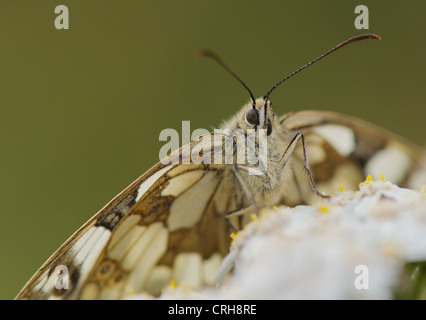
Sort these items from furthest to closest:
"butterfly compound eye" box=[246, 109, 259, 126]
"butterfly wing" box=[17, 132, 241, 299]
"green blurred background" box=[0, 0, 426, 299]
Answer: "green blurred background" box=[0, 0, 426, 299]
"butterfly compound eye" box=[246, 109, 259, 126]
"butterfly wing" box=[17, 132, 241, 299]

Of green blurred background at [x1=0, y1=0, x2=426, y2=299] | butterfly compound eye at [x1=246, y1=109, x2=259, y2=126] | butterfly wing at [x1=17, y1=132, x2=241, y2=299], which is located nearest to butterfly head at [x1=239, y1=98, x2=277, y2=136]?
butterfly compound eye at [x1=246, y1=109, x2=259, y2=126]

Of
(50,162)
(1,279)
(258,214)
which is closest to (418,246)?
(258,214)

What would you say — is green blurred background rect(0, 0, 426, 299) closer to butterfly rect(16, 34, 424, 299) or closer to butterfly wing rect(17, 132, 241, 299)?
butterfly rect(16, 34, 424, 299)

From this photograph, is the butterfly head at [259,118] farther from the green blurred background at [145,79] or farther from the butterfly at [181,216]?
the green blurred background at [145,79]

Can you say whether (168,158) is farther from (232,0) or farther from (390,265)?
(232,0)

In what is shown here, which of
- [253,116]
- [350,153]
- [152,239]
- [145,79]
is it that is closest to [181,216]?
[152,239]

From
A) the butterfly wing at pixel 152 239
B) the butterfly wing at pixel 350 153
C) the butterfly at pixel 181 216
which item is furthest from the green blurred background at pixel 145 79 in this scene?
the butterfly wing at pixel 152 239
